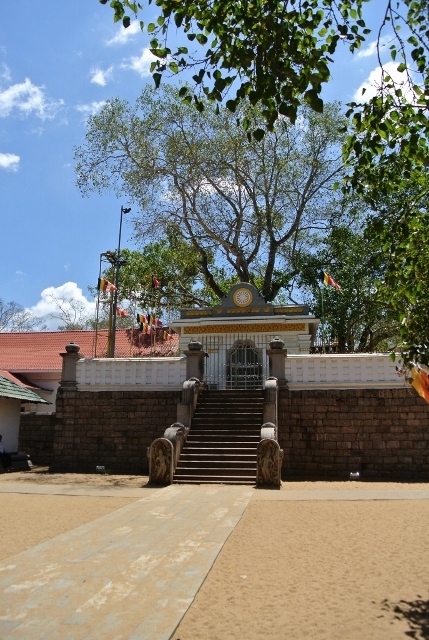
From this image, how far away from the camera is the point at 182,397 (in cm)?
1491

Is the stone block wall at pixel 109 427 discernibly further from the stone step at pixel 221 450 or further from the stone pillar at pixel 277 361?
the stone pillar at pixel 277 361

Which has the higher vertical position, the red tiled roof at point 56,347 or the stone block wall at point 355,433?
the red tiled roof at point 56,347

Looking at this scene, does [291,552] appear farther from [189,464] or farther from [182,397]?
[182,397]

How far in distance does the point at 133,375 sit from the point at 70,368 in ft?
5.99

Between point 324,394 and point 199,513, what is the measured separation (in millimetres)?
6950

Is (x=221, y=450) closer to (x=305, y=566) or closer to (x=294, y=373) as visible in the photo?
(x=294, y=373)

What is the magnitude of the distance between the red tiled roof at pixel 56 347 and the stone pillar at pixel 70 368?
7.21 meters

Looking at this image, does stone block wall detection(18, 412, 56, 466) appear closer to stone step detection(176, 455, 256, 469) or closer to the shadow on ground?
stone step detection(176, 455, 256, 469)

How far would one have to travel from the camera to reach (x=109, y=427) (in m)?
16.0

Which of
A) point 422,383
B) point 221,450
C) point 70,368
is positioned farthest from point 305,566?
point 70,368

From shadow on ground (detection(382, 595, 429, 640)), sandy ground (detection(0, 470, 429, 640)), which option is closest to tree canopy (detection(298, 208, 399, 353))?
sandy ground (detection(0, 470, 429, 640))

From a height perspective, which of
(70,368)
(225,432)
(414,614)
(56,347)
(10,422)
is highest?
(56,347)

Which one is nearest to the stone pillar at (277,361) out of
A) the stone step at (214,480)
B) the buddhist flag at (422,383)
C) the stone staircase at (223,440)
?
the stone staircase at (223,440)

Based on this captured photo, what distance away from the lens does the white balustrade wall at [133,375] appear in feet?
53.4
